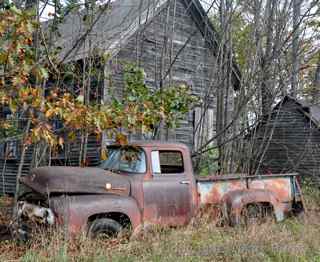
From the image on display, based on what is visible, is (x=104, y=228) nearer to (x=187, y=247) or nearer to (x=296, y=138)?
(x=187, y=247)

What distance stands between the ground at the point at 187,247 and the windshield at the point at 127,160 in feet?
3.56

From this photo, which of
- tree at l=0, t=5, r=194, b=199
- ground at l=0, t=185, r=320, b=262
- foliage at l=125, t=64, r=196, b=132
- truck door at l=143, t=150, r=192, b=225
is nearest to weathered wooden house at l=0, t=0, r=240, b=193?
foliage at l=125, t=64, r=196, b=132

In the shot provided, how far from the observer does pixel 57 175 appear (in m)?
6.46

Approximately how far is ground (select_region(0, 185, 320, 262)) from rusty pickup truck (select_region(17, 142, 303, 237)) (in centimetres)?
32

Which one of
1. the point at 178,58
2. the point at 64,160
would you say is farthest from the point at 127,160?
the point at 178,58

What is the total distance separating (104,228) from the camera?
21.0ft

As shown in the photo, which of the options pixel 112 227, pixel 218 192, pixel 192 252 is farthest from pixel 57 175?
pixel 218 192

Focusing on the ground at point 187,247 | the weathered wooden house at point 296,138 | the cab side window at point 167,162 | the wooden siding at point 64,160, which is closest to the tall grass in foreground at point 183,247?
the ground at point 187,247

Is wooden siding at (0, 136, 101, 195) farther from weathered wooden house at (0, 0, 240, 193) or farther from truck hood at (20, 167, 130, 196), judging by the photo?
truck hood at (20, 167, 130, 196)

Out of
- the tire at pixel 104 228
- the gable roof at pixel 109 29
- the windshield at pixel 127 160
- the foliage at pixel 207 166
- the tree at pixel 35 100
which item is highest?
the gable roof at pixel 109 29

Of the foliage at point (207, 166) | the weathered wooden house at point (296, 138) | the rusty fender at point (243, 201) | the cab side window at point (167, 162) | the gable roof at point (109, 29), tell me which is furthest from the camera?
the weathered wooden house at point (296, 138)

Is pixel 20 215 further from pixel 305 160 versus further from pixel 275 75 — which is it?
pixel 305 160

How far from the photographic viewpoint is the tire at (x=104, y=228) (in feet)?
20.6

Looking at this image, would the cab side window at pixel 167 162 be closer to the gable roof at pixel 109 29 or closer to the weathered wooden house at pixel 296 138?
the gable roof at pixel 109 29
